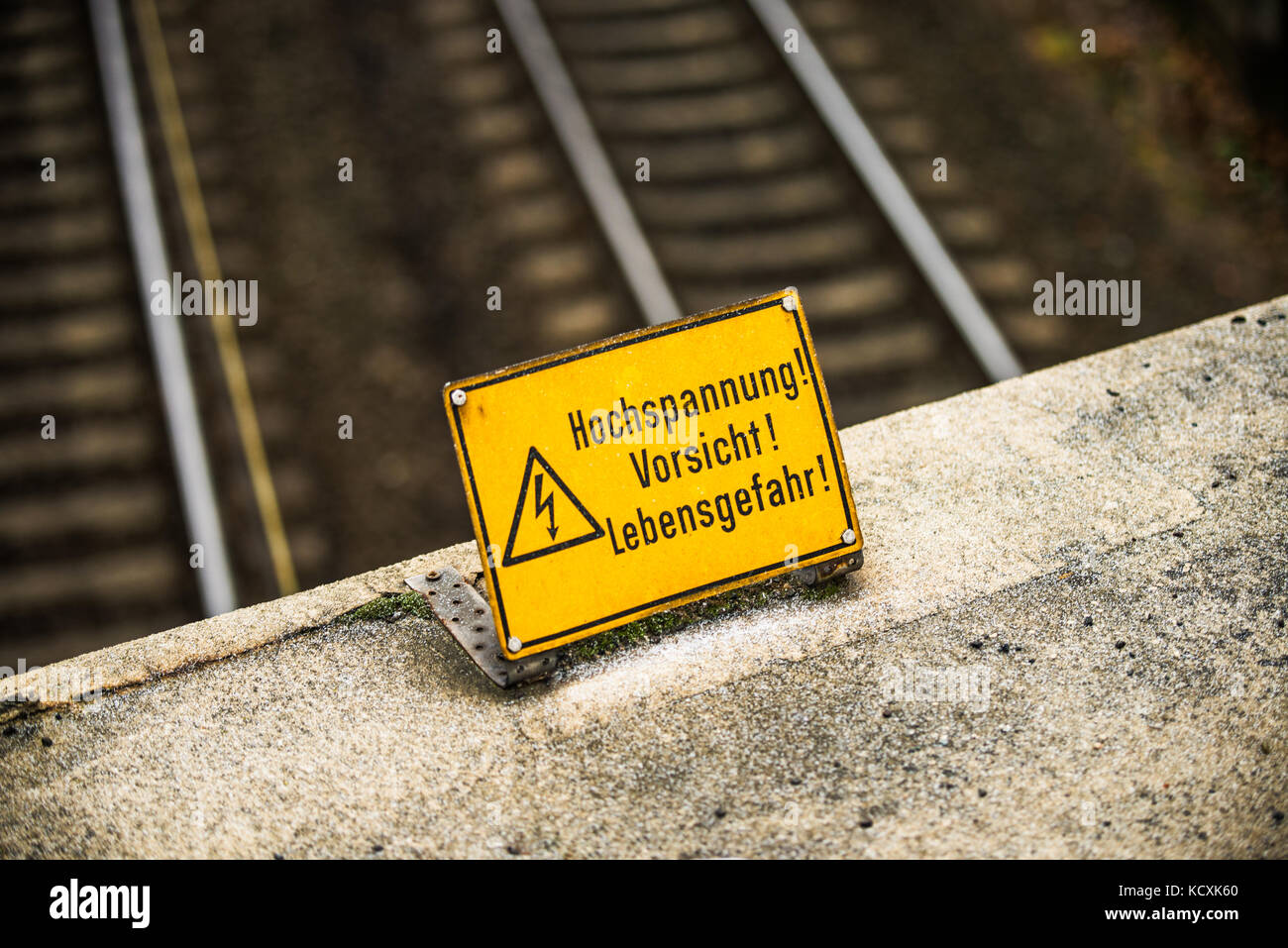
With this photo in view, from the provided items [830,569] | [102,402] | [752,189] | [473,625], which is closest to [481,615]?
[473,625]

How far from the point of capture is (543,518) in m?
2.30

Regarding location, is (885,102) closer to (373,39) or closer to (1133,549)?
(373,39)

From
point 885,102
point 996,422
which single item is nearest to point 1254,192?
point 885,102

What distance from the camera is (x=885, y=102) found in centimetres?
618

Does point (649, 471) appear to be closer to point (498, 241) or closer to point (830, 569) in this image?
point (830, 569)

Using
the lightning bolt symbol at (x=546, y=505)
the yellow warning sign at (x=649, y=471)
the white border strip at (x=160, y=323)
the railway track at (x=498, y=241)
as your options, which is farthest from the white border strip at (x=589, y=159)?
the lightning bolt symbol at (x=546, y=505)

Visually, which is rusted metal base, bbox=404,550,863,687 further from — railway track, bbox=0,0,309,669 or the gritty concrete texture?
railway track, bbox=0,0,309,669

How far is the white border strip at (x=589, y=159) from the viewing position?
5.19m

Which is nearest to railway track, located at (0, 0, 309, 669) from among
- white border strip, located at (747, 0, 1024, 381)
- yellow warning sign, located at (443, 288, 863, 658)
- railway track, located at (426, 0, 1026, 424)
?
railway track, located at (426, 0, 1026, 424)

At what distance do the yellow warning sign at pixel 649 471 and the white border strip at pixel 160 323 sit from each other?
2.66 metres

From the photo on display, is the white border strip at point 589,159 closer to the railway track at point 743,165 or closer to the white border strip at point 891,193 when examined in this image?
the railway track at point 743,165

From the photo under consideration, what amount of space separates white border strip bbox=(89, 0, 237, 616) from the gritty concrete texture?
1978mm

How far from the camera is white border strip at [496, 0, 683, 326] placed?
204 inches
